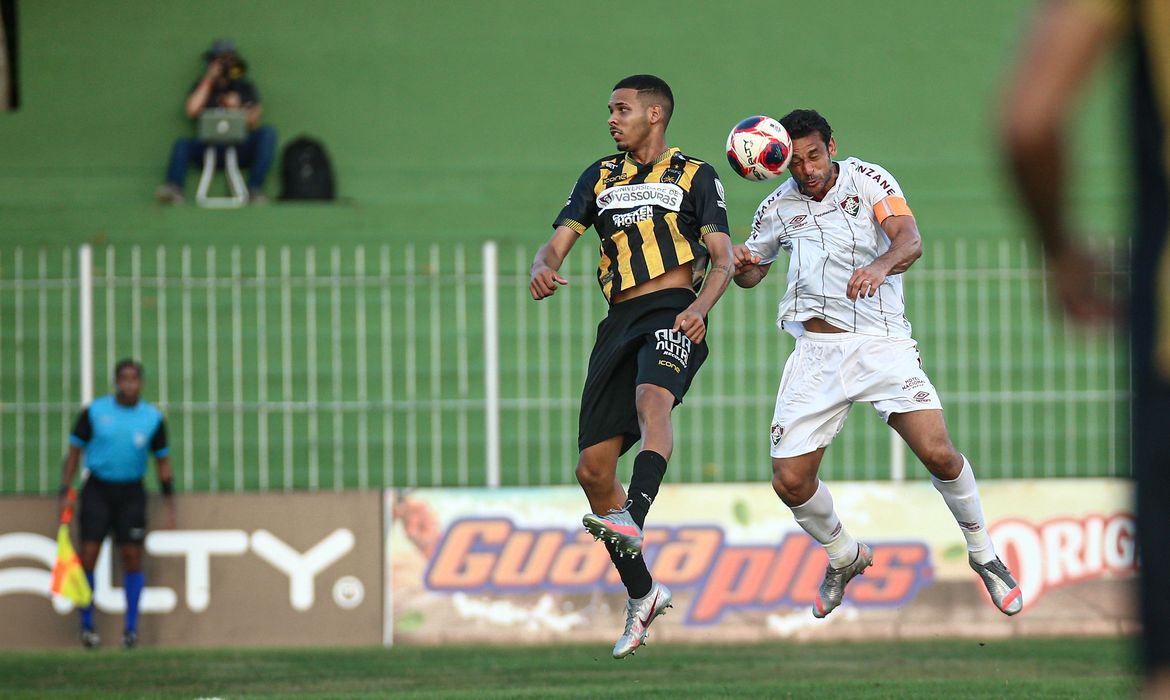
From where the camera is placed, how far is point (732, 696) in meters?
8.48

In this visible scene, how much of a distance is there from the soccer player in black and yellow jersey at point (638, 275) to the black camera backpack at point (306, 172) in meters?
8.30

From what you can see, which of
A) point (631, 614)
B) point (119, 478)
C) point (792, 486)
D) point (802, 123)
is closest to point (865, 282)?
point (802, 123)

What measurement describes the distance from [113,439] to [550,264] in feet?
20.9

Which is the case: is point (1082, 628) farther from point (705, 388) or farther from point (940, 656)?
point (705, 388)

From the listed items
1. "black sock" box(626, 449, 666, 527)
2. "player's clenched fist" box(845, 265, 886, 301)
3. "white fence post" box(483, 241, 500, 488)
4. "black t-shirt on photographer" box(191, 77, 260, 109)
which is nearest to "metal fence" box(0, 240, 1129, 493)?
"white fence post" box(483, 241, 500, 488)

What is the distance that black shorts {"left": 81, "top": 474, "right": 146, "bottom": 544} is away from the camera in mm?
12859

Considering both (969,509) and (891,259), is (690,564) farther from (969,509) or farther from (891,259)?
(891,259)

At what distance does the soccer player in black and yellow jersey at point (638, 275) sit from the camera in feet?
24.5

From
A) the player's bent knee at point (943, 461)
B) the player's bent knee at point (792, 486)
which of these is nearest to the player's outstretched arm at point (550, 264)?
the player's bent knee at point (792, 486)

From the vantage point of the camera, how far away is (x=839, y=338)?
775cm

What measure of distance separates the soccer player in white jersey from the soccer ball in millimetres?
227

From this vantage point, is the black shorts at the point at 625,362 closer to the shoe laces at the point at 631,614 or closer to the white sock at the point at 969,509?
the shoe laces at the point at 631,614

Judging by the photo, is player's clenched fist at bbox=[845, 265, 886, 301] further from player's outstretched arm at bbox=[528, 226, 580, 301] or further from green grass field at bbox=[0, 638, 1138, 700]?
green grass field at bbox=[0, 638, 1138, 700]

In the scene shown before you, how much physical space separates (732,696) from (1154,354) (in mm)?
6190
